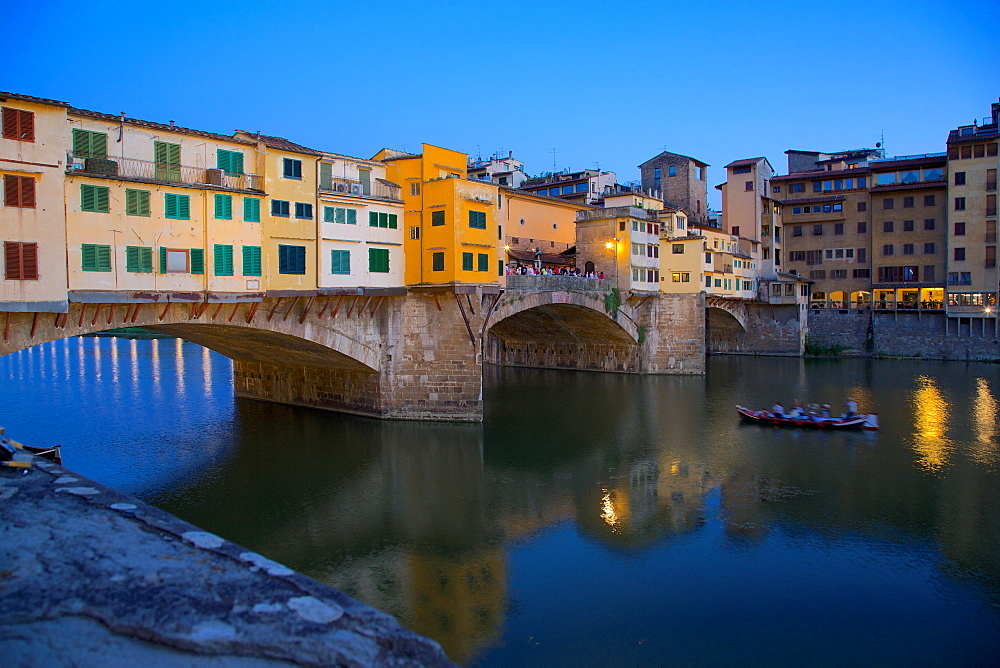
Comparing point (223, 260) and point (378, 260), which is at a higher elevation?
point (378, 260)

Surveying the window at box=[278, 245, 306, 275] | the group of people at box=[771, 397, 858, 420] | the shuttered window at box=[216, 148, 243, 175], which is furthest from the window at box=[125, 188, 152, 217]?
the group of people at box=[771, 397, 858, 420]

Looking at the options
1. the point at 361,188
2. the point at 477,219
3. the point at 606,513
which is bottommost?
the point at 606,513

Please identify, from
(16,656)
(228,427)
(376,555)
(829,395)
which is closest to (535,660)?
(376,555)

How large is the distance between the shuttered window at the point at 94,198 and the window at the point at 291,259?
568cm

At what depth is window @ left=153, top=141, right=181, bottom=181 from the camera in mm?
20547

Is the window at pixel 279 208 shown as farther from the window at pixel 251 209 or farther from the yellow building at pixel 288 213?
the window at pixel 251 209

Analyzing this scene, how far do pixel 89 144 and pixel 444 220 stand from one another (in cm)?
1213

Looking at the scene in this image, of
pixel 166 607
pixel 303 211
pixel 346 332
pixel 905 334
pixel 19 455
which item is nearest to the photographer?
pixel 166 607

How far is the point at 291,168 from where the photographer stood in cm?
2389

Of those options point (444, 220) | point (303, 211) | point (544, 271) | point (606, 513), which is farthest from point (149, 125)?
point (544, 271)

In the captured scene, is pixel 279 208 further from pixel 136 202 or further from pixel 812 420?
pixel 812 420

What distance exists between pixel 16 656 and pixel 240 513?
1197cm

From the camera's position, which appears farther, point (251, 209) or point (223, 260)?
point (251, 209)

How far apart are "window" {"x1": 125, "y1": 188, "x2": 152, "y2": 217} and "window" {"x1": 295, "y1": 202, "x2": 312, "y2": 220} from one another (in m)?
5.15
